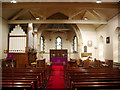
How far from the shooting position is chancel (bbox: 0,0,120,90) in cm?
455

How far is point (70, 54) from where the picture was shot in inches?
712

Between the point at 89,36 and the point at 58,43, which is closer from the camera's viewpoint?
the point at 89,36

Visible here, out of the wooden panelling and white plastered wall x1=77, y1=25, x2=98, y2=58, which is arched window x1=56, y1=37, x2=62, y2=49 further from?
the wooden panelling

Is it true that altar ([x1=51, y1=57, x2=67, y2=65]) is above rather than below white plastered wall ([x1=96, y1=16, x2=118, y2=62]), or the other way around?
below

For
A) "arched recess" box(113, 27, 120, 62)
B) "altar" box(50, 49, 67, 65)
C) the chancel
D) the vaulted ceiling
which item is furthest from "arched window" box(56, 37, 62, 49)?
"arched recess" box(113, 27, 120, 62)

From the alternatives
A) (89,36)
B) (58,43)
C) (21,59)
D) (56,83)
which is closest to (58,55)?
(58,43)

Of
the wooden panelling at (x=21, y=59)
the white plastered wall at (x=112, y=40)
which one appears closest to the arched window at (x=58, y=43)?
the white plastered wall at (x=112, y=40)

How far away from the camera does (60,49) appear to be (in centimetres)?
1820

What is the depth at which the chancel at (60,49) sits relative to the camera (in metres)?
4.55

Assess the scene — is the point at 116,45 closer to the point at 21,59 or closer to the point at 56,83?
the point at 56,83

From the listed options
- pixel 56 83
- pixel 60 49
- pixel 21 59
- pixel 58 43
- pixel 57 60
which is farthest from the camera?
pixel 58 43

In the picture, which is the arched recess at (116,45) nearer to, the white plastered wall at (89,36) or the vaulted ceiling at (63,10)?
the vaulted ceiling at (63,10)

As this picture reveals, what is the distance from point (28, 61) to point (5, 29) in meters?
3.12

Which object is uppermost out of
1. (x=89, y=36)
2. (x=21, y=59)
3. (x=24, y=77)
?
(x=89, y=36)
